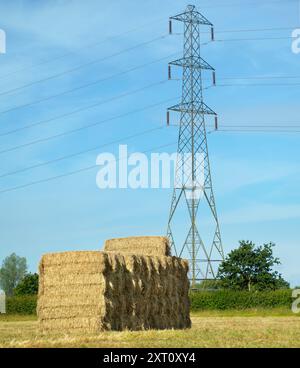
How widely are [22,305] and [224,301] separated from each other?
1589 cm

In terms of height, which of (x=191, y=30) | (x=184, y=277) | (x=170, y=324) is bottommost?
(x=170, y=324)

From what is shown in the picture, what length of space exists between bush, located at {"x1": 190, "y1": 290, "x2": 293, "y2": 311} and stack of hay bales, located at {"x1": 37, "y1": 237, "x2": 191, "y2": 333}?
99.0ft

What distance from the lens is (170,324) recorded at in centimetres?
3105

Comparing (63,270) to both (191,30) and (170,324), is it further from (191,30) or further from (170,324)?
(191,30)

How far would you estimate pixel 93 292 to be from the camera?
25.8 meters

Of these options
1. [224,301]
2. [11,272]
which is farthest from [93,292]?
[11,272]

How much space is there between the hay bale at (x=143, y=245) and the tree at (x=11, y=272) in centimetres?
11169

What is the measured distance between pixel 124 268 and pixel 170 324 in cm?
523

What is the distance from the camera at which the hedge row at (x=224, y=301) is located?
56.6 m

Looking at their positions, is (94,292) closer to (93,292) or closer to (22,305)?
(93,292)

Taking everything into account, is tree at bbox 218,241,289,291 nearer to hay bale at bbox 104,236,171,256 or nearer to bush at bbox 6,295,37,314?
bush at bbox 6,295,37,314
